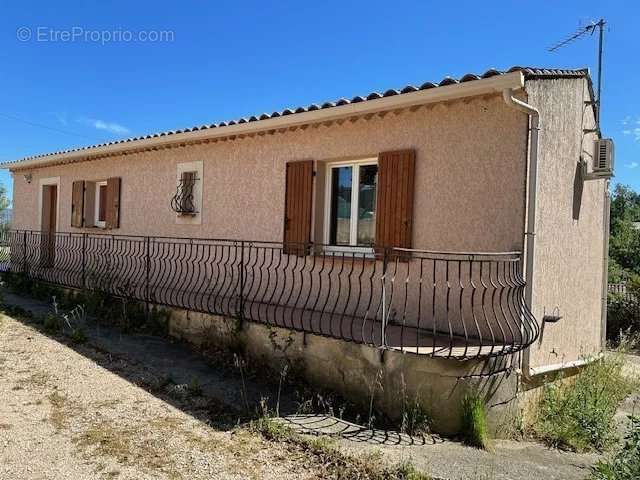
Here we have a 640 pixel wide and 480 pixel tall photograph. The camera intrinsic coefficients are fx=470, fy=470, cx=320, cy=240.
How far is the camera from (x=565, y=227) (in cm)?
575

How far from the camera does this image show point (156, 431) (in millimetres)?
4039

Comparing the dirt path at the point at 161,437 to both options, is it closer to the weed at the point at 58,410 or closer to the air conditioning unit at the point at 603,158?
the weed at the point at 58,410

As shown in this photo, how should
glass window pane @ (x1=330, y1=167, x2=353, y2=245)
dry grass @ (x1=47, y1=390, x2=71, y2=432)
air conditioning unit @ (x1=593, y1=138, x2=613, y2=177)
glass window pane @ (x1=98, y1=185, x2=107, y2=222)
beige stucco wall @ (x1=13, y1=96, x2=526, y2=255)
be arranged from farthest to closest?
glass window pane @ (x1=98, y1=185, x2=107, y2=222) < glass window pane @ (x1=330, y1=167, x2=353, y2=245) < air conditioning unit @ (x1=593, y1=138, x2=613, y2=177) < beige stucco wall @ (x1=13, y1=96, x2=526, y2=255) < dry grass @ (x1=47, y1=390, x2=71, y2=432)

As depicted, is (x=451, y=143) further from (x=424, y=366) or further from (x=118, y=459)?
(x=118, y=459)

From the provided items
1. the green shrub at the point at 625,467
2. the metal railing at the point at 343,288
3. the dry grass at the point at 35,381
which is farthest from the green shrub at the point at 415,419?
the dry grass at the point at 35,381

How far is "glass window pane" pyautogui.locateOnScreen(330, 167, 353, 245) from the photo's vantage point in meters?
6.46

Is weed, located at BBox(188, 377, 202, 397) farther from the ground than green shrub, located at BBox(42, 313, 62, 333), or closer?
closer

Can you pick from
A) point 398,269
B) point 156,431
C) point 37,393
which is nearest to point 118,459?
point 156,431

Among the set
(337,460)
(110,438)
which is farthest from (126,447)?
(337,460)

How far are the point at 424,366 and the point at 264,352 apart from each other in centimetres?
214

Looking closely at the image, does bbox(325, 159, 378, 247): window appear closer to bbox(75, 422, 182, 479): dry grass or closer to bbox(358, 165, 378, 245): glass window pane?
bbox(358, 165, 378, 245): glass window pane

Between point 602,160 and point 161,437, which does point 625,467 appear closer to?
point 161,437

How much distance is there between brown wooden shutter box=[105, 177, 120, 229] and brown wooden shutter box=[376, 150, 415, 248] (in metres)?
6.50

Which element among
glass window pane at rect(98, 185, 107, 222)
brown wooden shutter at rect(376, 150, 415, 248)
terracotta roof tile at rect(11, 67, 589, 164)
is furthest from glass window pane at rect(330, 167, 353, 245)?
glass window pane at rect(98, 185, 107, 222)
